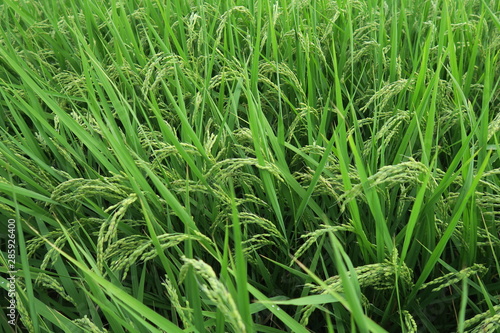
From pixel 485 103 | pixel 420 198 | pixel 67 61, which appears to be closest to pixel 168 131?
pixel 420 198

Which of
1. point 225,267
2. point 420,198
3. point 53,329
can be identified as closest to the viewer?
point 225,267

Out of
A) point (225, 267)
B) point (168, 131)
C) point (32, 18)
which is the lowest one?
point (225, 267)

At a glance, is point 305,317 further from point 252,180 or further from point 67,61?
point 67,61

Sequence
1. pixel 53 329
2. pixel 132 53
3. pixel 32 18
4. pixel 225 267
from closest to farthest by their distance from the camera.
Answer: pixel 225 267, pixel 53 329, pixel 132 53, pixel 32 18

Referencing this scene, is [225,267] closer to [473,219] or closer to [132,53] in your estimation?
[473,219]

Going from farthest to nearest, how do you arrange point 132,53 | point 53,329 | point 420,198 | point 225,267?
point 132,53, point 53,329, point 420,198, point 225,267

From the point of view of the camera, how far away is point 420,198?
3.29ft

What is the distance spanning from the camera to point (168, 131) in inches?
48.0

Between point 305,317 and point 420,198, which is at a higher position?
point 420,198

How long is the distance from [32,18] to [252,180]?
1.79 m

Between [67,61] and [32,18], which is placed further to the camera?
[32,18]

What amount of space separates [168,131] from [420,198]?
0.63 metres

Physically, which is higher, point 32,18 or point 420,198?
point 32,18

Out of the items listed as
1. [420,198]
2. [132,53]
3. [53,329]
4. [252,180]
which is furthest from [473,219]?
[132,53]
